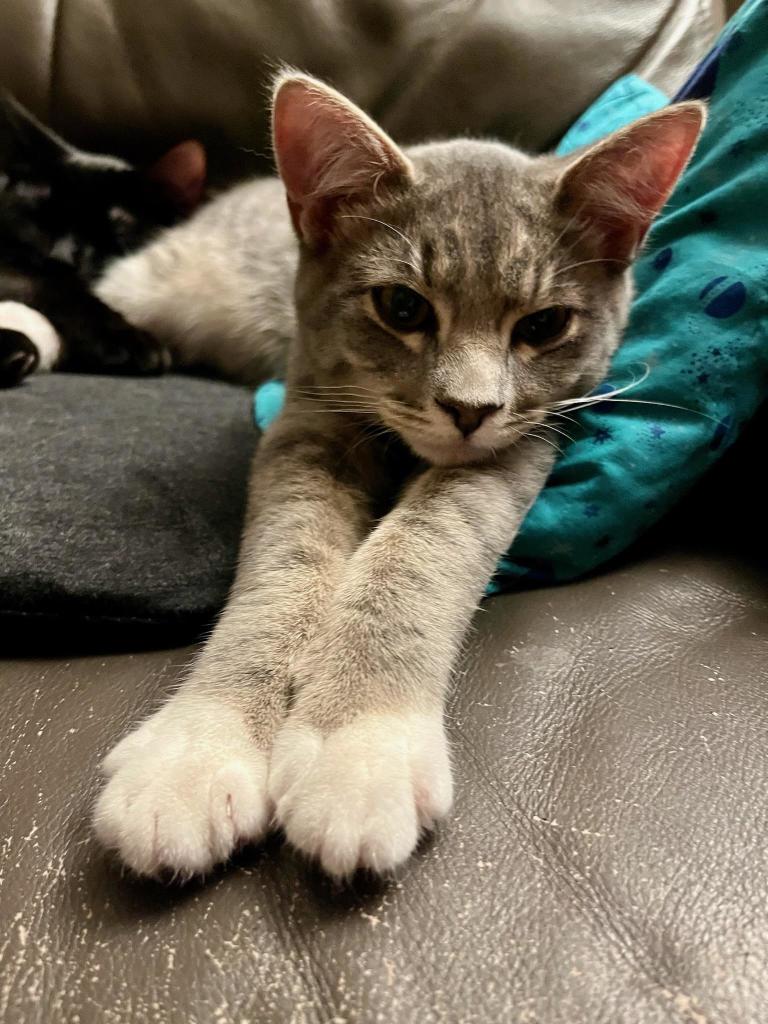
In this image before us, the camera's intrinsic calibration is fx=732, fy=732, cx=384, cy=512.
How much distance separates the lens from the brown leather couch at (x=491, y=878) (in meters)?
0.44

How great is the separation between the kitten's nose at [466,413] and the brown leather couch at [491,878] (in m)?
0.22

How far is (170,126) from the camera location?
1.54 m

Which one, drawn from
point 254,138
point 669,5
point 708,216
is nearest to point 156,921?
point 708,216

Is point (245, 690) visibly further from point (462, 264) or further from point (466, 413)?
point (462, 264)

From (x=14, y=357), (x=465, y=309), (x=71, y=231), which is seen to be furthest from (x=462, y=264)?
(x=71, y=231)

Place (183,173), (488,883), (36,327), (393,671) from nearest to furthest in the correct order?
(488,883) < (393,671) < (36,327) < (183,173)

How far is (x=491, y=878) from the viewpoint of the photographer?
1.66 feet

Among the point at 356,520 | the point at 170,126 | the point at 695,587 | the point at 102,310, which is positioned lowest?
the point at 102,310

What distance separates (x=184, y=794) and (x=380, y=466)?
1.69ft

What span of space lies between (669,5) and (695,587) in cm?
128

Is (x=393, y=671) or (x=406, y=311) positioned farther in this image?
(x=406, y=311)

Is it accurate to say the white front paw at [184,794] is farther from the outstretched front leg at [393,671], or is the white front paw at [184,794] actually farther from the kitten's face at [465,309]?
the kitten's face at [465,309]

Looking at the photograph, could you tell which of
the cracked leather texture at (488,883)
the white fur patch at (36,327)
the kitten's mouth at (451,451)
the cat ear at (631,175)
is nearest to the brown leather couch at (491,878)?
the cracked leather texture at (488,883)

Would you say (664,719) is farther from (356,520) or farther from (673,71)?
(673,71)
